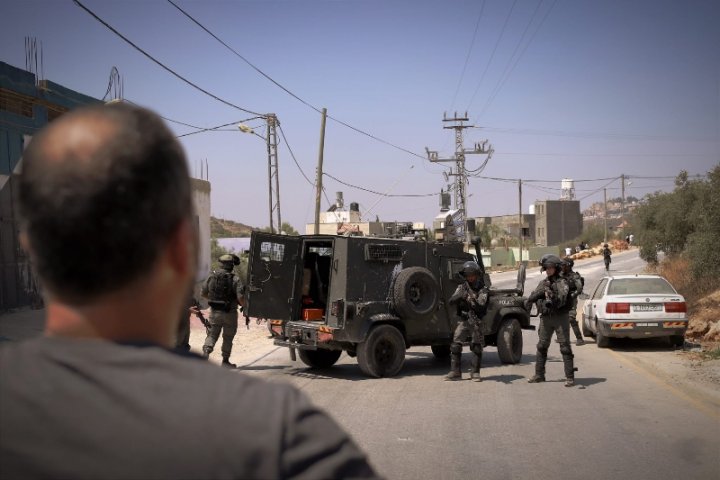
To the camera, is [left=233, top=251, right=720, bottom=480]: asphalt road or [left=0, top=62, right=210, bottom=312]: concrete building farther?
[left=0, top=62, right=210, bottom=312]: concrete building

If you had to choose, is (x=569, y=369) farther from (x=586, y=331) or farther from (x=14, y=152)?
(x=14, y=152)

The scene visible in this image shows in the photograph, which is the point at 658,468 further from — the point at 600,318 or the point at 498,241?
the point at 498,241

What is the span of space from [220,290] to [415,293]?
11.1 ft

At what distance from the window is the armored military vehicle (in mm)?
17

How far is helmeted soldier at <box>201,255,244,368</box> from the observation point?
40.4 ft

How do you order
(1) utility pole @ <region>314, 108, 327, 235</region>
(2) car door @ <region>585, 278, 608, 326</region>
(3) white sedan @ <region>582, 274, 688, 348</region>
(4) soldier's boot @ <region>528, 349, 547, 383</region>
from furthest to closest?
(1) utility pole @ <region>314, 108, 327, 235</region> → (2) car door @ <region>585, 278, 608, 326</region> → (3) white sedan @ <region>582, 274, 688, 348</region> → (4) soldier's boot @ <region>528, 349, 547, 383</region>

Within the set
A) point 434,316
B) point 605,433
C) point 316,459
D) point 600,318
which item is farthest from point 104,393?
point 600,318

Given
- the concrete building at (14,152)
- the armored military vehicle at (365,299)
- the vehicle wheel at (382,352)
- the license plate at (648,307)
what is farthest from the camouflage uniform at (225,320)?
the license plate at (648,307)

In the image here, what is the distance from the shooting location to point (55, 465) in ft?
3.70

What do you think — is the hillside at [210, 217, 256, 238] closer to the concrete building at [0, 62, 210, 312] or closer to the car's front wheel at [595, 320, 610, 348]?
the concrete building at [0, 62, 210, 312]

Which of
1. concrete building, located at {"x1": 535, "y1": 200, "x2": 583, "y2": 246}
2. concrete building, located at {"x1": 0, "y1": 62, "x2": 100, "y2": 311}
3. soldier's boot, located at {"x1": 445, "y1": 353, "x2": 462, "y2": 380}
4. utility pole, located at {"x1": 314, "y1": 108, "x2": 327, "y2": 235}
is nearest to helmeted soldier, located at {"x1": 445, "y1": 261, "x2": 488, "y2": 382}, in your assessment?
soldier's boot, located at {"x1": 445, "y1": 353, "x2": 462, "y2": 380}

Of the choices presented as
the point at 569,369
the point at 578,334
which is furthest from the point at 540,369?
the point at 578,334

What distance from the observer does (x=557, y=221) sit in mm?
110562

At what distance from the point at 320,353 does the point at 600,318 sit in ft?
18.8
